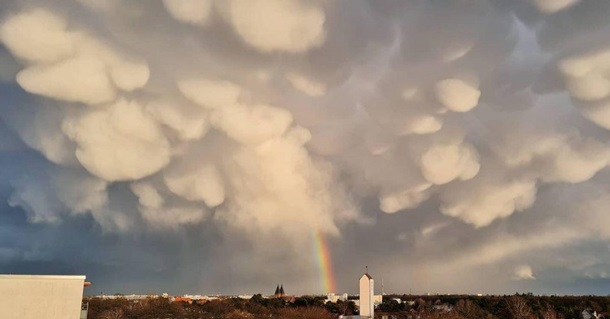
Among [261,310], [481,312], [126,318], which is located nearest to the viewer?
[126,318]

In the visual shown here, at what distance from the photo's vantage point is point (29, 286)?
100.0 ft

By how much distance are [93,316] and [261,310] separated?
35.2m

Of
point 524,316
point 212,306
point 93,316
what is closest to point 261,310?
point 212,306

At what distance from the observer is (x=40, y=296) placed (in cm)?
3064

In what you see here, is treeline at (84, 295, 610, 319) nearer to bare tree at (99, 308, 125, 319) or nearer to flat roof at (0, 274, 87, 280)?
bare tree at (99, 308, 125, 319)

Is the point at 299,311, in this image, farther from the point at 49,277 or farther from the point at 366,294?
the point at 49,277

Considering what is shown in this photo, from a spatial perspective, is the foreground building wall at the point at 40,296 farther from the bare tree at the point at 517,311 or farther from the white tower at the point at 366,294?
the bare tree at the point at 517,311

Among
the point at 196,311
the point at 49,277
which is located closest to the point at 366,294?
the point at 196,311

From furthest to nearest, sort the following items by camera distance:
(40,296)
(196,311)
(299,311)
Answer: (196,311)
(299,311)
(40,296)

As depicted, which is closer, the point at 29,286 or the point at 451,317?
the point at 29,286

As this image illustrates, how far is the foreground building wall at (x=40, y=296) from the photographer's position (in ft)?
98.1

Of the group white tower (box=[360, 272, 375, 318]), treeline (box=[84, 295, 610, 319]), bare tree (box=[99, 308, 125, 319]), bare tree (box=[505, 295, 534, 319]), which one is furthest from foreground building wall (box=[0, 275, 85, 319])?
bare tree (box=[505, 295, 534, 319])

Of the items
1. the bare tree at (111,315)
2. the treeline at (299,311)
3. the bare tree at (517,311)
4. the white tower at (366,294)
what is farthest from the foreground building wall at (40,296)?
the bare tree at (517,311)

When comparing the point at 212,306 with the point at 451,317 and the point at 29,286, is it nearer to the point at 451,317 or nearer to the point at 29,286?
the point at 451,317
